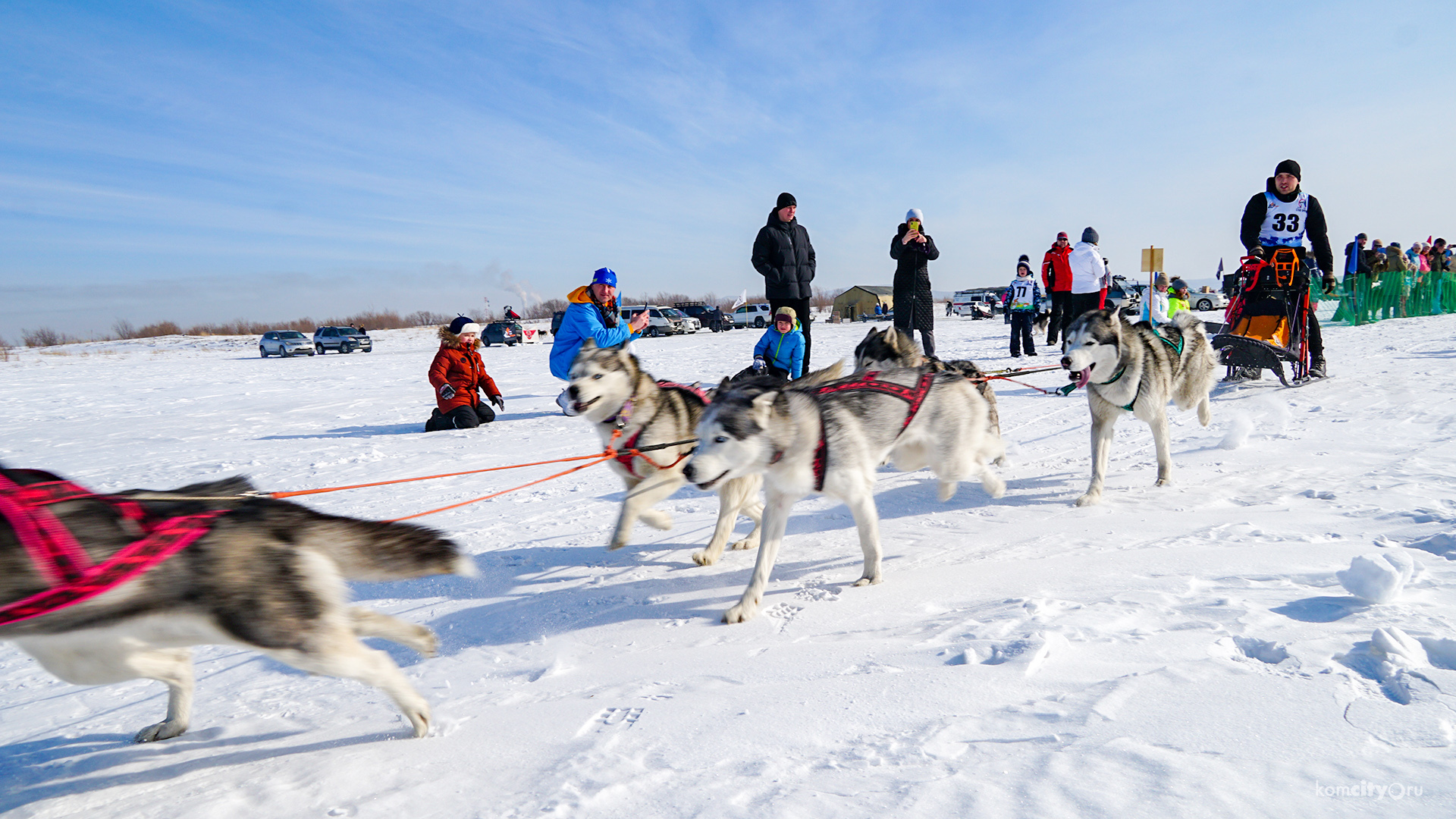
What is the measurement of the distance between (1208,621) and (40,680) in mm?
4045

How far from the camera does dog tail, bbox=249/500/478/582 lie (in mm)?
1906

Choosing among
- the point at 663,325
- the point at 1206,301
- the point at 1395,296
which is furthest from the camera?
the point at 663,325

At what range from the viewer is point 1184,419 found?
20.0 feet

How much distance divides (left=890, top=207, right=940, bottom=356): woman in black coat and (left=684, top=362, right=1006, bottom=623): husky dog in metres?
4.90

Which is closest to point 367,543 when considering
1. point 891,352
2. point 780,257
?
point 891,352

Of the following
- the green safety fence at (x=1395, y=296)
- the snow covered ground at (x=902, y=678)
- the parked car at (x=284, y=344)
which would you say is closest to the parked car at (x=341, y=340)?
the parked car at (x=284, y=344)

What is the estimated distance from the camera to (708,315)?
34594mm

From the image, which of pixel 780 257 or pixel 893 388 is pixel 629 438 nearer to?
pixel 893 388

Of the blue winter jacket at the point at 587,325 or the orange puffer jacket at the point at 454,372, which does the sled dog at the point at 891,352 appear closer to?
the blue winter jacket at the point at 587,325

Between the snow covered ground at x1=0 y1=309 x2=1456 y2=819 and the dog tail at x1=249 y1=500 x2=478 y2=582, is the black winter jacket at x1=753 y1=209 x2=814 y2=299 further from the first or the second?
the dog tail at x1=249 y1=500 x2=478 y2=582

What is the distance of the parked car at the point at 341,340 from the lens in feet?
86.7

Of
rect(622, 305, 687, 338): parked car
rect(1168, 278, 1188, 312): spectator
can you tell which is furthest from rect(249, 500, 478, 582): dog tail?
rect(622, 305, 687, 338): parked car

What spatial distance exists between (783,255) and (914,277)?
250cm

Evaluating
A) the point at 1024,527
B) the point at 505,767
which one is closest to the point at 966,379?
the point at 1024,527
